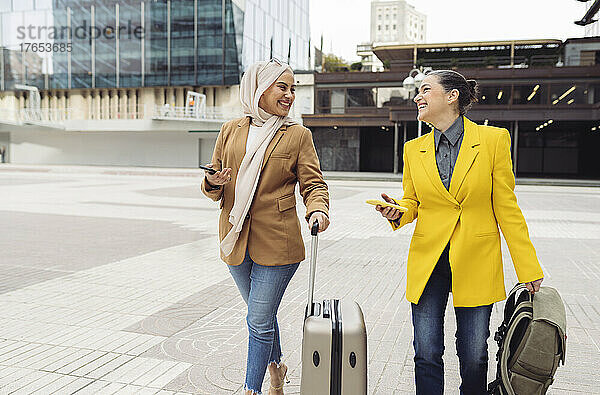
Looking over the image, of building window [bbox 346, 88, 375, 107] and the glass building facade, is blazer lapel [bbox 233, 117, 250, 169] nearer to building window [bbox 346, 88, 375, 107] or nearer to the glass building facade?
building window [bbox 346, 88, 375, 107]

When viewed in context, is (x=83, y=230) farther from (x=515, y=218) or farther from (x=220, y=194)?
(x=515, y=218)

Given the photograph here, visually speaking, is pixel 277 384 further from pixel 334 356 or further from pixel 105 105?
pixel 105 105

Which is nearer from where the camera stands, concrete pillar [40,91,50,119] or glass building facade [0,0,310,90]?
glass building facade [0,0,310,90]

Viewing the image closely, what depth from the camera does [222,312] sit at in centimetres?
523

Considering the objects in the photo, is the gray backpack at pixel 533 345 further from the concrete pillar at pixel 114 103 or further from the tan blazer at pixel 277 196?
the concrete pillar at pixel 114 103

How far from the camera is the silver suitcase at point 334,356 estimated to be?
8.20 ft

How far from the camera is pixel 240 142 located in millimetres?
3082

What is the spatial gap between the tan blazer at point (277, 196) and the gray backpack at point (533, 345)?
1.12 m

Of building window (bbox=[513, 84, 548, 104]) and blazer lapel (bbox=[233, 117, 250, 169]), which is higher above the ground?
building window (bbox=[513, 84, 548, 104])

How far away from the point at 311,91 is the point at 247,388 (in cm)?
4091

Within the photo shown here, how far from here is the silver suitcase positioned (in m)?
2.50

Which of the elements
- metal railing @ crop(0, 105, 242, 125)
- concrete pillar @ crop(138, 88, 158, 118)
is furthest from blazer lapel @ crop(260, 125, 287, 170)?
concrete pillar @ crop(138, 88, 158, 118)

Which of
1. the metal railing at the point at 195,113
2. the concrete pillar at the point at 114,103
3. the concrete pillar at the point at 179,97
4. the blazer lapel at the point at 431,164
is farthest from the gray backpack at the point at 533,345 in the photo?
the concrete pillar at the point at 114,103

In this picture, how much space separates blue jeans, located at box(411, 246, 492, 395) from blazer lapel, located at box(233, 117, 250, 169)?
1199 mm
